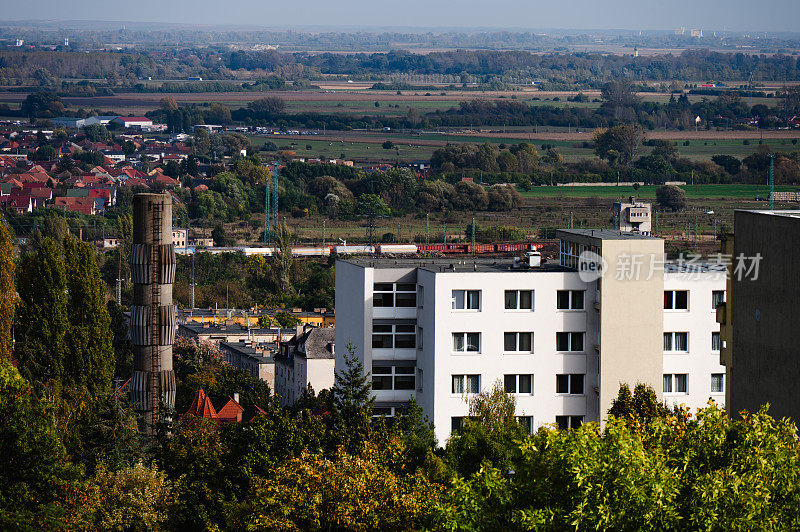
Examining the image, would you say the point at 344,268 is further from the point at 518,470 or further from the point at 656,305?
the point at 518,470

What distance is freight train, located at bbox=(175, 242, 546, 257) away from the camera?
8219cm

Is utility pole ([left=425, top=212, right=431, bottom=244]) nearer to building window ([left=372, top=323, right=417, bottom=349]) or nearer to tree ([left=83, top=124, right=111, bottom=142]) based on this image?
building window ([left=372, top=323, right=417, bottom=349])

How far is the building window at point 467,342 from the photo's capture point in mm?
28391

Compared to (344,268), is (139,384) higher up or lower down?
lower down

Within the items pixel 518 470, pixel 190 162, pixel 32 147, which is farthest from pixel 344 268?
pixel 32 147

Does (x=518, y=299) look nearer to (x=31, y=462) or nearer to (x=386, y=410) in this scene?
(x=386, y=410)

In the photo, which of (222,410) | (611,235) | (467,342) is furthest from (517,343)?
(222,410)

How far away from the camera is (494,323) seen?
28.4 metres

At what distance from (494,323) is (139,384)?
780 centimetres

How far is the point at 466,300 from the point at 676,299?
4.11 metres

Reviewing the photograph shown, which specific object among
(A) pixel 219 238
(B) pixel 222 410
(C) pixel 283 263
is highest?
(C) pixel 283 263

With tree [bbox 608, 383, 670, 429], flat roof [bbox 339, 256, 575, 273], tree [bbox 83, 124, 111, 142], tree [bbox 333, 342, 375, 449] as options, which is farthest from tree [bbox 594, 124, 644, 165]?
tree [bbox 608, 383, 670, 429]

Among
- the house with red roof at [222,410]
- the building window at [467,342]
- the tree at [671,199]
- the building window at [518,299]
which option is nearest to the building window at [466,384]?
the building window at [467,342]

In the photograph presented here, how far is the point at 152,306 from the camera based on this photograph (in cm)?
3088
